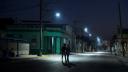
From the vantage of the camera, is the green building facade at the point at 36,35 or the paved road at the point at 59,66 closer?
the paved road at the point at 59,66

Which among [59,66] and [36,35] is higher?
[36,35]

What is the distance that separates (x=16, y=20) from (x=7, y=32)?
95.5 ft

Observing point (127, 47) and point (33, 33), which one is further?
point (127, 47)

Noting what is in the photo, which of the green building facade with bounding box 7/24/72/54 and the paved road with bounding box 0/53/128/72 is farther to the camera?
the green building facade with bounding box 7/24/72/54

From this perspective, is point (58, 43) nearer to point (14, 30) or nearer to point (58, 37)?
point (58, 37)

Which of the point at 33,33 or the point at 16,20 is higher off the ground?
the point at 16,20

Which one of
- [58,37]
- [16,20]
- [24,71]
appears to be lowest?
[24,71]

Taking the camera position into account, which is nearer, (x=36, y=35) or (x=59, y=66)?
(x=59, y=66)

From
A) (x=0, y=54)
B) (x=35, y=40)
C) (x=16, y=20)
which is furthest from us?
(x=16, y=20)

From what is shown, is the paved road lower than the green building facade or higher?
lower

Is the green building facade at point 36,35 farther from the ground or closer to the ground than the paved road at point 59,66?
farther from the ground

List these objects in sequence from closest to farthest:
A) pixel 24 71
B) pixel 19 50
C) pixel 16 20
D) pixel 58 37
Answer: pixel 24 71, pixel 19 50, pixel 58 37, pixel 16 20

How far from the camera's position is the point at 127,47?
76.5 m

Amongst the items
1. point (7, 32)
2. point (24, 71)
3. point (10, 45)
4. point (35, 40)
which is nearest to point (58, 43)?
point (35, 40)
